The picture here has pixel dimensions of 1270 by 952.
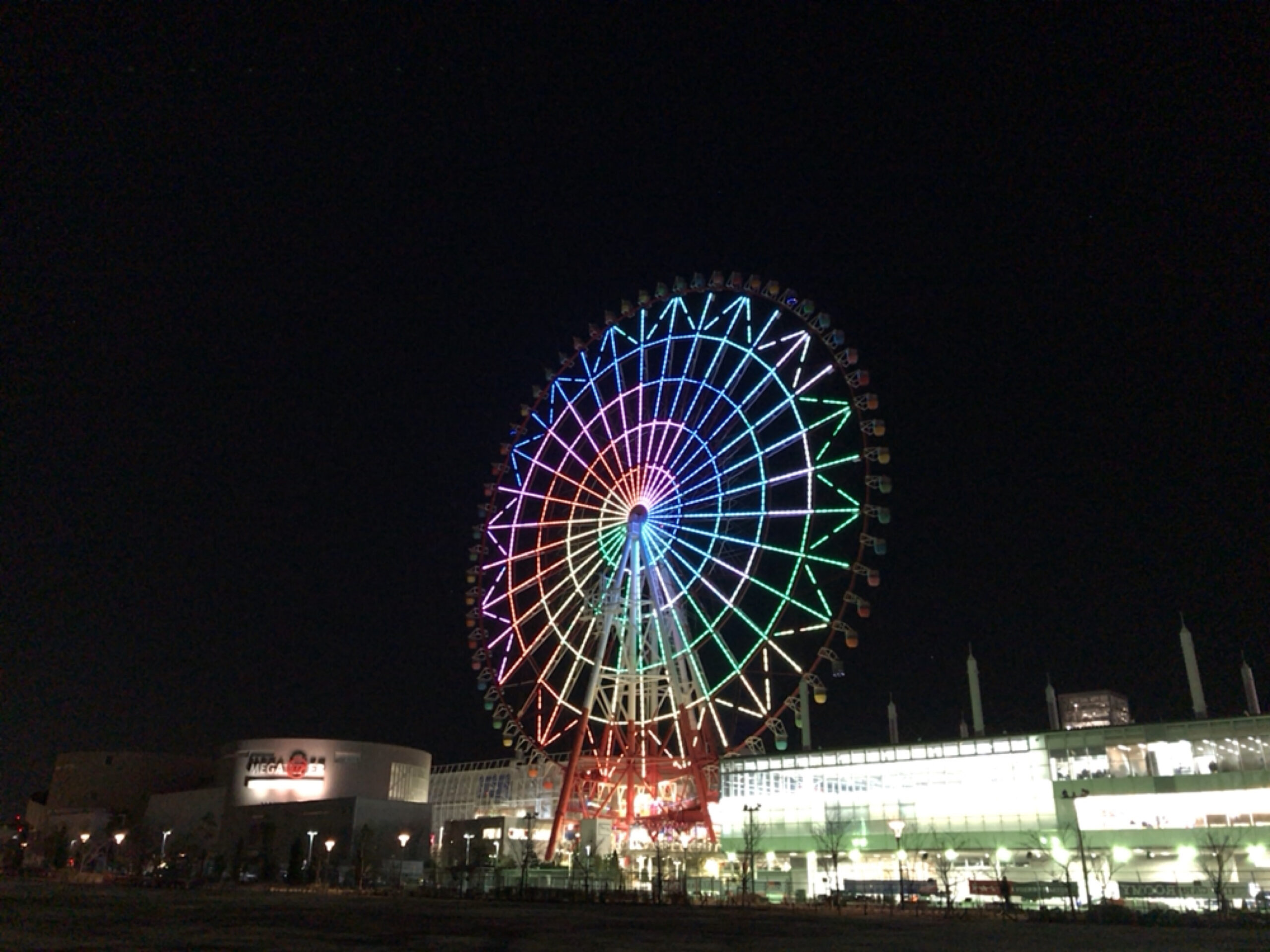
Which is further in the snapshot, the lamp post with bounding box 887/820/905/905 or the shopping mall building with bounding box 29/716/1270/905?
the shopping mall building with bounding box 29/716/1270/905

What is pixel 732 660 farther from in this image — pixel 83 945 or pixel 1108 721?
pixel 1108 721

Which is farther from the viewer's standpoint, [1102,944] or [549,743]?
[549,743]

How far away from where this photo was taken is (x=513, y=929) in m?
22.3

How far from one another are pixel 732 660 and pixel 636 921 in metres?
14.7

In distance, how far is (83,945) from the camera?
16.0 m

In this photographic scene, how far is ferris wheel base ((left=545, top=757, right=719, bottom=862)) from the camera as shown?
44469 mm

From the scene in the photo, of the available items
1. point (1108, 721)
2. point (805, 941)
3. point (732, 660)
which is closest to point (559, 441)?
point (732, 660)

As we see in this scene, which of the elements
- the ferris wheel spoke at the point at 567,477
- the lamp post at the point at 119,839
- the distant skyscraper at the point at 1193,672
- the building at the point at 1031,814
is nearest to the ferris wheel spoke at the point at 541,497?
the ferris wheel spoke at the point at 567,477

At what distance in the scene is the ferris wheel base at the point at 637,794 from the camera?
44.5 metres

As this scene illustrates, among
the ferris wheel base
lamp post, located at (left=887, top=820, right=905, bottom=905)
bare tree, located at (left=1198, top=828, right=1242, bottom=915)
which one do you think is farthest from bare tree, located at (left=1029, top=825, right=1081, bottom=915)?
the ferris wheel base

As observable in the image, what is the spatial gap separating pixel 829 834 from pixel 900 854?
15.6ft

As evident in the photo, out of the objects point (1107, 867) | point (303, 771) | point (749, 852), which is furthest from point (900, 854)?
point (303, 771)

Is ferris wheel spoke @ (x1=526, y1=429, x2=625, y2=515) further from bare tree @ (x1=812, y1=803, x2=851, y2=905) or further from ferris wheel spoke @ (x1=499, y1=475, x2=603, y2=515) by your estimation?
bare tree @ (x1=812, y1=803, x2=851, y2=905)

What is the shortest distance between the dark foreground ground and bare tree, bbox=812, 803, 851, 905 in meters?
24.6
